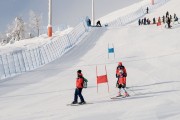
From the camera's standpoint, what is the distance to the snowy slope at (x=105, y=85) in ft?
55.6

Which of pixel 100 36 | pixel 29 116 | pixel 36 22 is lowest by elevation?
pixel 29 116

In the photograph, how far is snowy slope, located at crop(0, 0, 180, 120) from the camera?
55.6ft

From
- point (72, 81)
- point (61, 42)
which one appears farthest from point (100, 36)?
point (72, 81)

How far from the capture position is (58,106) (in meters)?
19.2

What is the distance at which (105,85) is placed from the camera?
2445cm

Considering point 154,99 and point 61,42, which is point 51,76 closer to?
point 154,99

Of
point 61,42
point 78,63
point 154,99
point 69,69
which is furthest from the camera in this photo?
point 61,42

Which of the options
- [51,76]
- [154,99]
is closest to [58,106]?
[154,99]

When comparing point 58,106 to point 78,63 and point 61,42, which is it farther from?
point 61,42

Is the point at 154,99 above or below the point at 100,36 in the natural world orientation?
below

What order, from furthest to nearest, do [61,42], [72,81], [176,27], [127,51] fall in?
[176,27] → [61,42] → [127,51] → [72,81]

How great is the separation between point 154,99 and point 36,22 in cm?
14941

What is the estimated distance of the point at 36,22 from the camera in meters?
166

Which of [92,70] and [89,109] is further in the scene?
[92,70]
